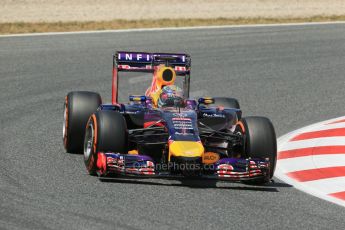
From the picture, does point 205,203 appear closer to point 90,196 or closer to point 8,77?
point 90,196

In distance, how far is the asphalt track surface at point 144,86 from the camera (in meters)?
9.27

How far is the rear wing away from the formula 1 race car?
500 millimetres

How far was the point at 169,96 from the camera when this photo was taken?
12031mm

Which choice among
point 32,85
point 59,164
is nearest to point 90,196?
point 59,164

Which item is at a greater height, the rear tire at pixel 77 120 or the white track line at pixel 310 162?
the rear tire at pixel 77 120

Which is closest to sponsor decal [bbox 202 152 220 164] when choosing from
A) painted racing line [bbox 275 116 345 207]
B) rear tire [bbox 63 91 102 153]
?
painted racing line [bbox 275 116 345 207]

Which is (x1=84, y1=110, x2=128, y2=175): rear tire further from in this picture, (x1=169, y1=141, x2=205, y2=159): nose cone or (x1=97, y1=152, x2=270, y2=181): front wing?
(x1=169, y1=141, x2=205, y2=159): nose cone

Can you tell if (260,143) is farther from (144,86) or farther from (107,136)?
(144,86)

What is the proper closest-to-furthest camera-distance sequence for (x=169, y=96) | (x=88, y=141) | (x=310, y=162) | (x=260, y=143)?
(x=260, y=143) → (x=88, y=141) → (x=169, y=96) → (x=310, y=162)

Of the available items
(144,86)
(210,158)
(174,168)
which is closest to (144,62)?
(210,158)

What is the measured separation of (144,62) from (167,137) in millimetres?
2563

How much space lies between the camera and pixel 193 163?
1046cm

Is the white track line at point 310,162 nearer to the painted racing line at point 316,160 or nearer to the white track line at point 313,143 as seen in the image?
the painted racing line at point 316,160

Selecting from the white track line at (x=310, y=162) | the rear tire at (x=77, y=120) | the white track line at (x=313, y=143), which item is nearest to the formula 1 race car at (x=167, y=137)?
the rear tire at (x=77, y=120)
